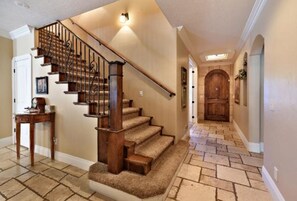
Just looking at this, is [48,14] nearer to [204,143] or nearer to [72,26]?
[72,26]

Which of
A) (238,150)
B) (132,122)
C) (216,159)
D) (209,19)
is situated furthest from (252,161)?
(209,19)

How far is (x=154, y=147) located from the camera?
2707 mm

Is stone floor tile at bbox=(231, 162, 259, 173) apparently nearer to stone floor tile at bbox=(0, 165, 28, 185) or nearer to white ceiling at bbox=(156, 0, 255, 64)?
white ceiling at bbox=(156, 0, 255, 64)

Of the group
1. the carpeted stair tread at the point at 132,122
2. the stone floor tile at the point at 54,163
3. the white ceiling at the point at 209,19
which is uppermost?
the white ceiling at the point at 209,19

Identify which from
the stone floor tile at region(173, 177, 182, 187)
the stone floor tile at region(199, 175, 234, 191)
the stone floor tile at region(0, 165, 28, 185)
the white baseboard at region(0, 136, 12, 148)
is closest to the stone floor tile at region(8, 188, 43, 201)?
the stone floor tile at region(0, 165, 28, 185)

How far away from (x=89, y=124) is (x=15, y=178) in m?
1.33

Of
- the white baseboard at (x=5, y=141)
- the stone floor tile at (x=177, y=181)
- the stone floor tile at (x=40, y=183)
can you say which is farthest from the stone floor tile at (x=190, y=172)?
the white baseboard at (x=5, y=141)

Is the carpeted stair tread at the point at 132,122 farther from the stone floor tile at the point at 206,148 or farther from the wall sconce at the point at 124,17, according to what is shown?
the wall sconce at the point at 124,17

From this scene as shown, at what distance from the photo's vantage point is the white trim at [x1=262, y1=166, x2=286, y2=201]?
→ 176cm

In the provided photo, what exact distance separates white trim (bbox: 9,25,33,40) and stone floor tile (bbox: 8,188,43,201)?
3260 millimetres

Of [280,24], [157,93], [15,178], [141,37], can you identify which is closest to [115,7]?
[141,37]

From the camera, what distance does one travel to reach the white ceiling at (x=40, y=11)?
253 centimetres

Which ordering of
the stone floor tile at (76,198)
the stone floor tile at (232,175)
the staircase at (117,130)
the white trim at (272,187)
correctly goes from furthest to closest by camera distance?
the stone floor tile at (232,175)
the staircase at (117,130)
the stone floor tile at (76,198)
the white trim at (272,187)

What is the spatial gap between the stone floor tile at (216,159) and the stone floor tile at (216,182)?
2.10 feet
